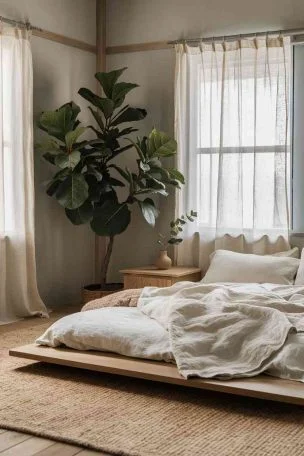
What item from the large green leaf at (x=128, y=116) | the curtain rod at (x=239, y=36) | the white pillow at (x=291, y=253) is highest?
the curtain rod at (x=239, y=36)

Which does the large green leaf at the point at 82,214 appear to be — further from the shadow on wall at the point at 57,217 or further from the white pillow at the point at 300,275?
the white pillow at the point at 300,275

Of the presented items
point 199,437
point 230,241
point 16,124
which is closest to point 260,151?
point 230,241

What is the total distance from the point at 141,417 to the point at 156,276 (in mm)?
2673

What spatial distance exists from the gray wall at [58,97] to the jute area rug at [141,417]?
2.41m

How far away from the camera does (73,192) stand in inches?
221

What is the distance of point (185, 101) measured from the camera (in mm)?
6184

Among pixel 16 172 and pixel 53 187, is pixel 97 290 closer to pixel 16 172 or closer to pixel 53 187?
pixel 53 187

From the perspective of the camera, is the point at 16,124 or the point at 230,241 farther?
the point at 230,241

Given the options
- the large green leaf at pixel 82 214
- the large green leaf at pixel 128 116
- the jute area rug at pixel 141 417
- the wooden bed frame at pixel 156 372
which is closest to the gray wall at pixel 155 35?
the large green leaf at pixel 128 116

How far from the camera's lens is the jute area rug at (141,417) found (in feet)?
8.98

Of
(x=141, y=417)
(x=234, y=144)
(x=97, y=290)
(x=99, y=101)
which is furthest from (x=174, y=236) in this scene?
(x=141, y=417)

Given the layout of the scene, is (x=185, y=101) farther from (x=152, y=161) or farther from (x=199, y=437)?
(x=199, y=437)

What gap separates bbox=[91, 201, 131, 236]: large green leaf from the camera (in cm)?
585

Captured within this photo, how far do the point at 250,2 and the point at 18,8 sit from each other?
1.96 metres
